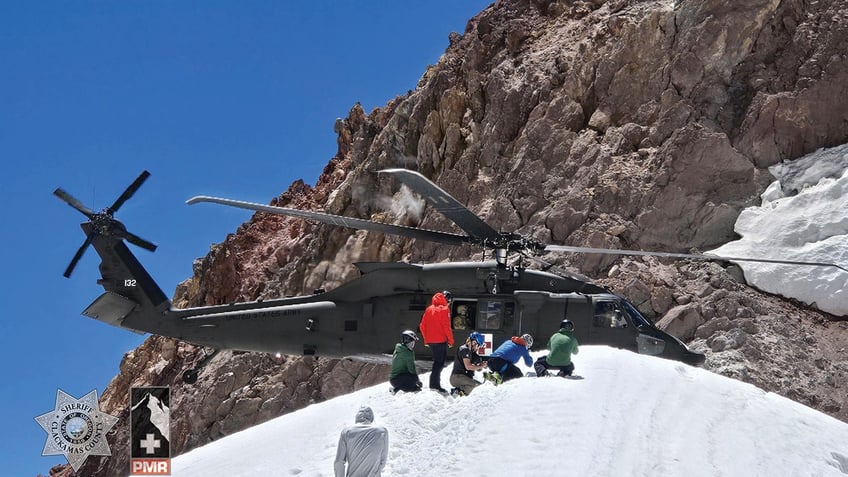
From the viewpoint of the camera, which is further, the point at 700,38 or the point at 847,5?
the point at 700,38

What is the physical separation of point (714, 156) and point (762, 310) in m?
5.68

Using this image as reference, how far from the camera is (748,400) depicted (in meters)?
11.1

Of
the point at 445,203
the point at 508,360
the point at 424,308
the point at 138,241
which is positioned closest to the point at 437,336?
the point at 508,360

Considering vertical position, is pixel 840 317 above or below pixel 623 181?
below

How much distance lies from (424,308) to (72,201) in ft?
34.0

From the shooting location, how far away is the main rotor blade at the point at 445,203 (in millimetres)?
14859

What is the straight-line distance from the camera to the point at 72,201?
816 inches

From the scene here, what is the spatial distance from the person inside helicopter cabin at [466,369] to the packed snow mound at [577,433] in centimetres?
41

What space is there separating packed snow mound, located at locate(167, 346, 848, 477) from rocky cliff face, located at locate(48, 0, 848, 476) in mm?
8050

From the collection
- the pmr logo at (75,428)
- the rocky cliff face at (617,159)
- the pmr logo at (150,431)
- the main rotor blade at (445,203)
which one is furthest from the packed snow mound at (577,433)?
the rocky cliff face at (617,159)

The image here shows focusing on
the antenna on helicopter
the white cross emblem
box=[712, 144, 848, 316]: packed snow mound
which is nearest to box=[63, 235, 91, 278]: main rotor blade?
the antenna on helicopter

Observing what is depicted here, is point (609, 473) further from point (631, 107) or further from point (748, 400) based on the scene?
point (631, 107)

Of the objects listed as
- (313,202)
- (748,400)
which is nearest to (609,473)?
(748,400)

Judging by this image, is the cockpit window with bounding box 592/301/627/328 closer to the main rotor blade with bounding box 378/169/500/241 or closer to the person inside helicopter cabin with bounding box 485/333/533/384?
the main rotor blade with bounding box 378/169/500/241
